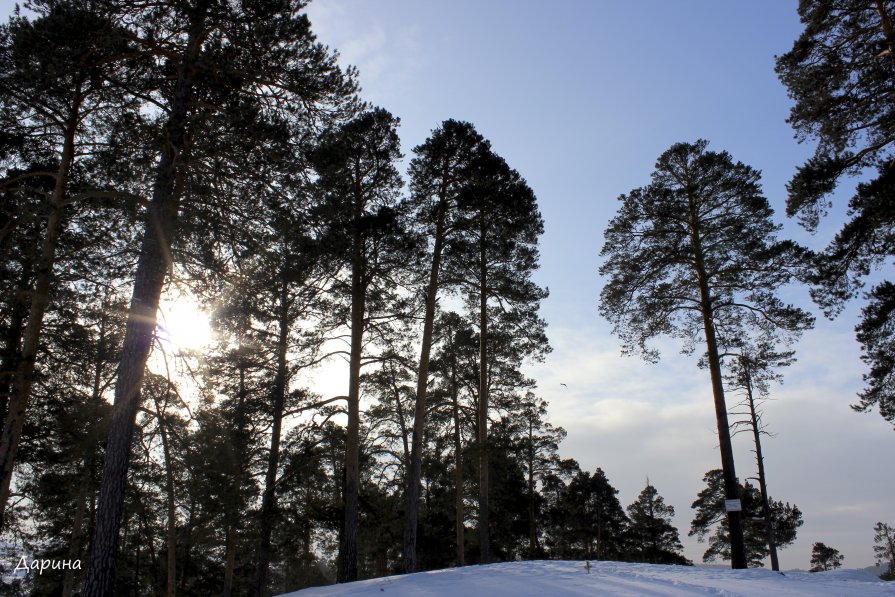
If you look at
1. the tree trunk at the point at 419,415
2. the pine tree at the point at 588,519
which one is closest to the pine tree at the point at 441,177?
the tree trunk at the point at 419,415

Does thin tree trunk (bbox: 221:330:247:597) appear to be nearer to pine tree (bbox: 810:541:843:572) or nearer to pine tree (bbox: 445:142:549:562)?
pine tree (bbox: 445:142:549:562)

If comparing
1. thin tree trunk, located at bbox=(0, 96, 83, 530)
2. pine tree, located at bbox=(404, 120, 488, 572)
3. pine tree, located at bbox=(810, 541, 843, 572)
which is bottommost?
pine tree, located at bbox=(810, 541, 843, 572)

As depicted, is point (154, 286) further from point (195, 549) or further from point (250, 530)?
point (195, 549)

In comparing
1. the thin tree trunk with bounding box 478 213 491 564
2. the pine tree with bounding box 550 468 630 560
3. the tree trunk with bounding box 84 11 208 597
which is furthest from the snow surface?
the pine tree with bounding box 550 468 630 560

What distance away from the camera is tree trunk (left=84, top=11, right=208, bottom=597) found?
27.5ft

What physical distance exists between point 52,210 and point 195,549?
75.0 feet

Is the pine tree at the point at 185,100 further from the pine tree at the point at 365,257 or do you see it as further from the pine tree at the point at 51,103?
the pine tree at the point at 365,257

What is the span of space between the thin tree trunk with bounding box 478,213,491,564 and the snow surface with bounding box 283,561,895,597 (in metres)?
7.66

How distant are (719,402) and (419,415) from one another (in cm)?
850

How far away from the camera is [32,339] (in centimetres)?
1084

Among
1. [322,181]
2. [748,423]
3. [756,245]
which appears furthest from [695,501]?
[322,181]

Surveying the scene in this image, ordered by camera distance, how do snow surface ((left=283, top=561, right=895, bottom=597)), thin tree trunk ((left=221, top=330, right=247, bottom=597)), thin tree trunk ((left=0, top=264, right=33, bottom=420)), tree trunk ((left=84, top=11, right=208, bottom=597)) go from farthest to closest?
thin tree trunk ((left=221, top=330, right=247, bottom=597)) → thin tree trunk ((left=0, top=264, right=33, bottom=420)) → tree trunk ((left=84, top=11, right=208, bottom=597)) → snow surface ((left=283, top=561, right=895, bottom=597))

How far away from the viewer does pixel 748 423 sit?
24.8 m

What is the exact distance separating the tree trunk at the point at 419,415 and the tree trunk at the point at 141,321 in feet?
24.4
